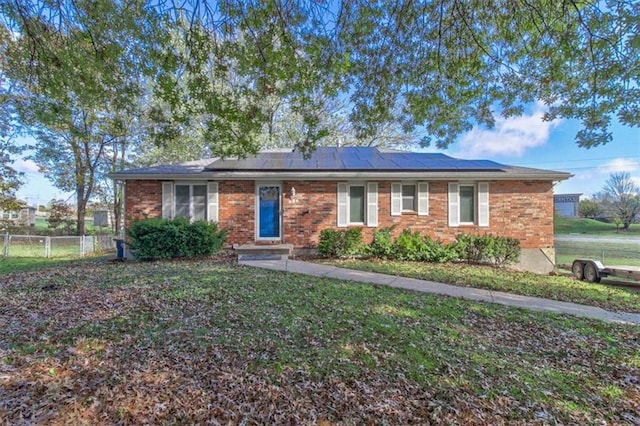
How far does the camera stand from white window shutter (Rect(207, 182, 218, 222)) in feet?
34.1

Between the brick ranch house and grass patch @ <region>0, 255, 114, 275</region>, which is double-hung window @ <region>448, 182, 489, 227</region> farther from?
grass patch @ <region>0, 255, 114, 275</region>

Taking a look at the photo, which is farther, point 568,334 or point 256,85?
point 256,85

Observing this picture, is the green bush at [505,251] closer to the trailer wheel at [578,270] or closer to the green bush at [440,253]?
the green bush at [440,253]

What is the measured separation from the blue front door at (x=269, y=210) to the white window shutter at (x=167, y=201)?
2.88 meters

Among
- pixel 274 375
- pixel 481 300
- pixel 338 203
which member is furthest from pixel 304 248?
pixel 274 375

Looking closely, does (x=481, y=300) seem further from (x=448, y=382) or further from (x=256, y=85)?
(x=256, y=85)

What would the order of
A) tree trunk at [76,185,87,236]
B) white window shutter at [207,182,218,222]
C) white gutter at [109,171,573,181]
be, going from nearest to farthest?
white gutter at [109,171,573,181]
white window shutter at [207,182,218,222]
tree trunk at [76,185,87,236]

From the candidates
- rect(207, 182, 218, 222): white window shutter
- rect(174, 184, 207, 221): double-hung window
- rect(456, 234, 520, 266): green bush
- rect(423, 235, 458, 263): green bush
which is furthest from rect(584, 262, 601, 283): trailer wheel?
rect(174, 184, 207, 221): double-hung window

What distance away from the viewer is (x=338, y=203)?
10531 mm

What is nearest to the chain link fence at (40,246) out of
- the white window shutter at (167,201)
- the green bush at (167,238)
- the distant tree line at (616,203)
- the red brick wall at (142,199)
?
the red brick wall at (142,199)

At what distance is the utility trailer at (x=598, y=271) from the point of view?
924 cm

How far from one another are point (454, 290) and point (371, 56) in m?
4.53

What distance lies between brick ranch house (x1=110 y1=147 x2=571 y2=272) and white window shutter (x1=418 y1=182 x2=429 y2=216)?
0.03m

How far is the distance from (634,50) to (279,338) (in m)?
4.82
